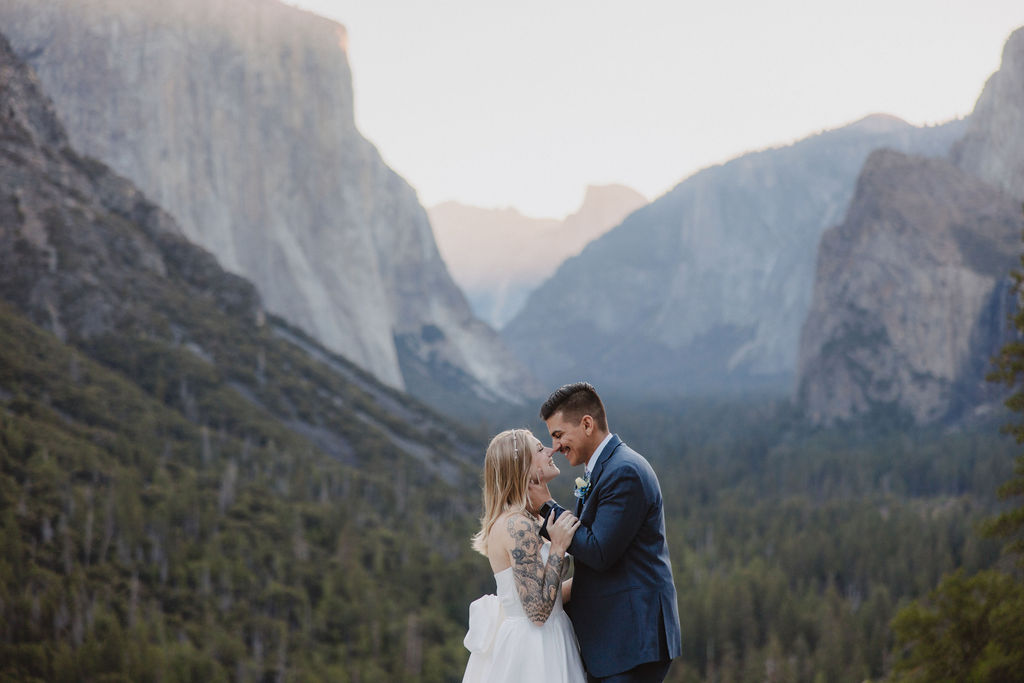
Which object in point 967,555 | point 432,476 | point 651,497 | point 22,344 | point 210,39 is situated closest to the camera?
point 651,497

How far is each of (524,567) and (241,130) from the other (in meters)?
152

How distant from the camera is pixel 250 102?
504 feet

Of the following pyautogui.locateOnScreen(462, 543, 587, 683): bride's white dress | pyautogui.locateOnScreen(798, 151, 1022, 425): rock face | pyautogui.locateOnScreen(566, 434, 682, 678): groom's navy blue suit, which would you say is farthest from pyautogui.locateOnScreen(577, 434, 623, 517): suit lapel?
pyautogui.locateOnScreen(798, 151, 1022, 425): rock face

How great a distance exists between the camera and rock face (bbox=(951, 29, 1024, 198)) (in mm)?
164125

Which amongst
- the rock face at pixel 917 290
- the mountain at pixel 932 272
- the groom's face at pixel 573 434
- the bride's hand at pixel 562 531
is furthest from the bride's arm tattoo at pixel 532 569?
the rock face at pixel 917 290

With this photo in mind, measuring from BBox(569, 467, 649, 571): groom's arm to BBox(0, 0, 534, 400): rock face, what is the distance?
13600 cm

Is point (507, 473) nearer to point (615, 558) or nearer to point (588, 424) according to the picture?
point (588, 424)

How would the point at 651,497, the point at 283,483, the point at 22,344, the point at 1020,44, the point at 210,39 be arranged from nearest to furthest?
the point at 651,497 → the point at 22,344 → the point at 283,483 → the point at 210,39 → the point at 1020,44

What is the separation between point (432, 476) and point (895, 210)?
105424 millimetres

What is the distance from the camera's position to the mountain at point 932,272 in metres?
170

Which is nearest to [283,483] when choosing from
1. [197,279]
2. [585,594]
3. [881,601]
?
[197,279]

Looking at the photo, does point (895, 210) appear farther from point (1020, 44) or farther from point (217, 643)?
point (217, 643)

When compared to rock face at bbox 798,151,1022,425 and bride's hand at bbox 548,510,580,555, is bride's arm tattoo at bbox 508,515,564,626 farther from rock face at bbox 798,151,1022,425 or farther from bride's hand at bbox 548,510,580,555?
rock face at bbox 798,151,1022,425

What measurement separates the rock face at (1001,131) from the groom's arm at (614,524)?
179 metres
